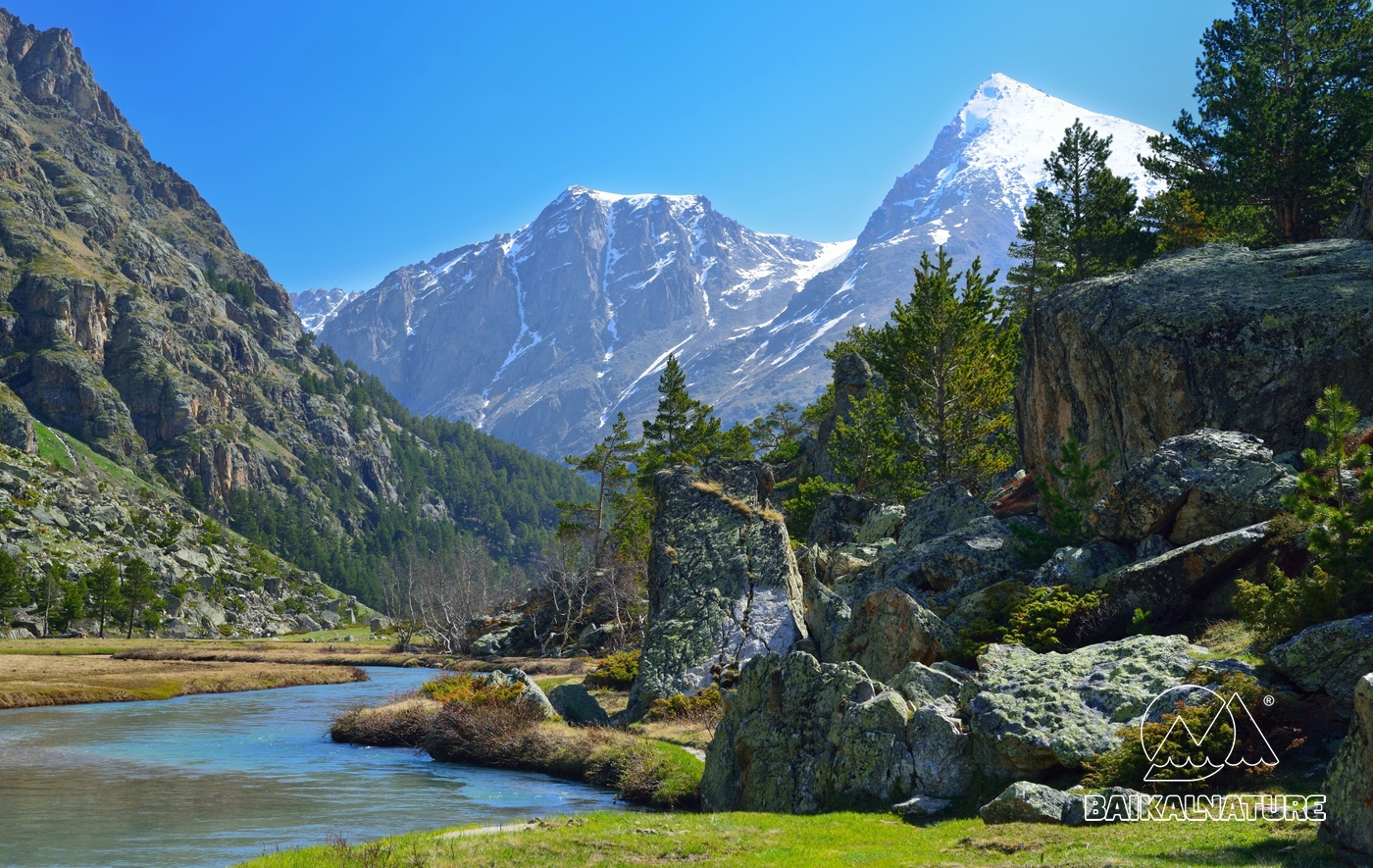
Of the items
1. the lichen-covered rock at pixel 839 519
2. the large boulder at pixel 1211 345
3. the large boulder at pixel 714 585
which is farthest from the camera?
the lichen-covered rock at pixel 839 519

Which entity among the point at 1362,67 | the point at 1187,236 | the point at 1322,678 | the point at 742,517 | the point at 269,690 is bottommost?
the point at 269,690

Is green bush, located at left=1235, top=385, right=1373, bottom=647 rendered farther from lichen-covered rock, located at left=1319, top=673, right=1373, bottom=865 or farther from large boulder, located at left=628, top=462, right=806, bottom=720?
large boulder, located at left=628, top=462, right=806, bottom=720

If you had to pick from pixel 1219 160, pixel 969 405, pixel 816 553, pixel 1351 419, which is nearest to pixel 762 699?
pixel 1351 419

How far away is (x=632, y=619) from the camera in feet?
255

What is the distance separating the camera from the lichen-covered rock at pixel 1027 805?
15297 millimetres

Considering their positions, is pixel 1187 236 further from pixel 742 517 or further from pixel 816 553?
pixel 742 517

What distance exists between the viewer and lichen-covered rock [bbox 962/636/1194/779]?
667 inches

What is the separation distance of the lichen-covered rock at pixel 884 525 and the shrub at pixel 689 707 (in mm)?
17175

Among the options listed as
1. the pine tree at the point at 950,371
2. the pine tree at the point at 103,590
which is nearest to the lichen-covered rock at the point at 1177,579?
the pine tree at the point at 950,371

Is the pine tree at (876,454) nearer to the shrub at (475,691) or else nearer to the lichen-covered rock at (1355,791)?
the shrub at (475,691)

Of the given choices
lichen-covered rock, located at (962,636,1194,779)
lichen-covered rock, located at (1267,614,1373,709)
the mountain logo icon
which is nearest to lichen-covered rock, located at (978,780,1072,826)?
lichen-covered rock, located at (962,636,1194,779)

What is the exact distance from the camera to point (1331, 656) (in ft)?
51.6

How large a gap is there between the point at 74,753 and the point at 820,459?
65.8 meters

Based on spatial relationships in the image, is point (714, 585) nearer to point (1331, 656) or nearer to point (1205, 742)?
point (1205, 742)
